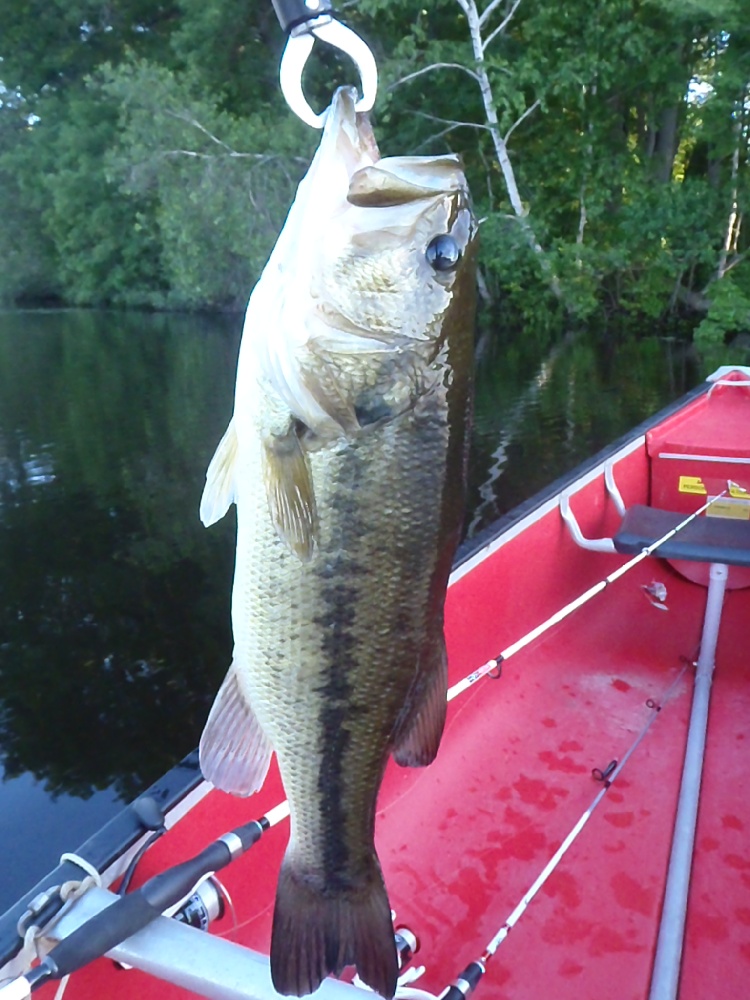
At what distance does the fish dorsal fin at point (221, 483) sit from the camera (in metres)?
1.38

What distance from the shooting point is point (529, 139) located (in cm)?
2089

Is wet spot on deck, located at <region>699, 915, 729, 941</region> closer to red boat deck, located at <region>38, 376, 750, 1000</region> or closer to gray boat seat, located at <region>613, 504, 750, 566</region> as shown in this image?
red boat deck, located at <region>38, 376, 750, 1000</region>

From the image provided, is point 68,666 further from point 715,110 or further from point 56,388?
point 715,110

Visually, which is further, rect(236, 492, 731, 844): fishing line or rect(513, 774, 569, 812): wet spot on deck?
rect(513, 774, 569, 812): wet spot on deck

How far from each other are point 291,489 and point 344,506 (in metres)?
0.09

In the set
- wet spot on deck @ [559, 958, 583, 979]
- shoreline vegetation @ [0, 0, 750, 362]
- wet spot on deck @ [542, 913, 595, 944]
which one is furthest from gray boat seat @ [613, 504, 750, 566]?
shoreline vegetation @ [0, 0, 750, 362]

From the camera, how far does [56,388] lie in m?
14.9

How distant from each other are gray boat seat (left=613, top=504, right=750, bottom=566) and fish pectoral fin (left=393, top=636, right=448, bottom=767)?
2.10 m

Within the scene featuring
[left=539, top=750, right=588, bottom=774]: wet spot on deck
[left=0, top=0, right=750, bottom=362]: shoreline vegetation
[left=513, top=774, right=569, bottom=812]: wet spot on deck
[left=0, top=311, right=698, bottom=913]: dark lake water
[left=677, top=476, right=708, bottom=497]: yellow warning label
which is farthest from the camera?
[left=0, top=0, right=750, bottom=362]: shoreline vegetation

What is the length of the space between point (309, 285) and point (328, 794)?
33.1 inches

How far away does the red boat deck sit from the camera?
87.9 inches

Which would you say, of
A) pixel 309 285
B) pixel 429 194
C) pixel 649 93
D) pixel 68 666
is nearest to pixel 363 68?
pixel 429 194

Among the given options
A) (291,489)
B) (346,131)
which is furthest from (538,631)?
(346,131)

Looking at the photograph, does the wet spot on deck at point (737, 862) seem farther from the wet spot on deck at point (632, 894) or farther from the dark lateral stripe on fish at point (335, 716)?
the dark lateral stripe on fish at point (335, 716)
